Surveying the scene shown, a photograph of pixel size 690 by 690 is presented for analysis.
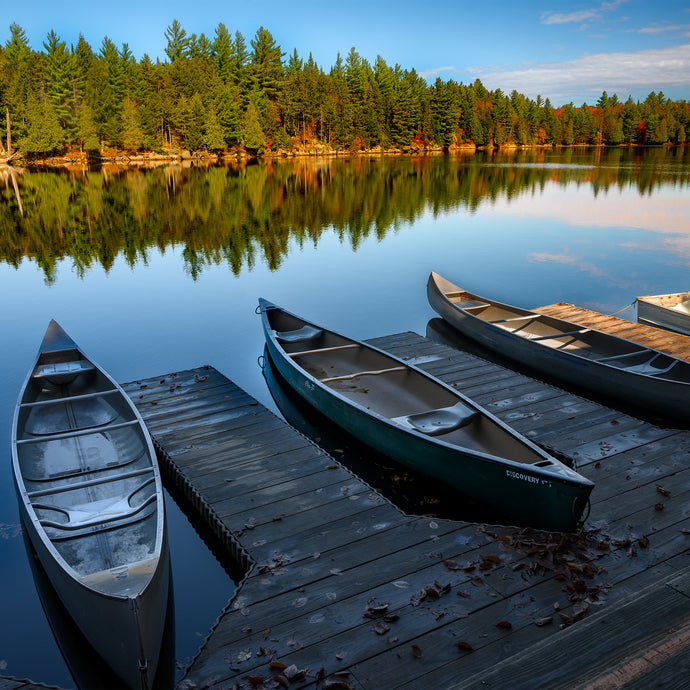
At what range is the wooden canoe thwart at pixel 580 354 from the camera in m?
9.85

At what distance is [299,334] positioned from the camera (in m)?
12.7

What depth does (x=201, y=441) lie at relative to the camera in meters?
8.70

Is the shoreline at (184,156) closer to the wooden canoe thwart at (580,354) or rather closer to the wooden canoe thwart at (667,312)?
the wooden canoe thwart at (580,354)

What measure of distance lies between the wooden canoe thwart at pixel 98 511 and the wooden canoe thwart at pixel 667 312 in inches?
546

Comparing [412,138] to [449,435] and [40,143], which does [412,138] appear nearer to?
[40,143]

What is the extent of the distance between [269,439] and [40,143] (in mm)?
81792

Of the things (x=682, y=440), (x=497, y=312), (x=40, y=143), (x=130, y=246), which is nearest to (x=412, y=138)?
(x=40, y=143)

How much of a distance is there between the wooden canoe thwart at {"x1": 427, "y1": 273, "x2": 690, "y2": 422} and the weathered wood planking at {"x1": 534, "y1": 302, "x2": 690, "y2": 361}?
160 centimetres

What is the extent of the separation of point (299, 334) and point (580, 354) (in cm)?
634

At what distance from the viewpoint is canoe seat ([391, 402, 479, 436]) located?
780 centimetres

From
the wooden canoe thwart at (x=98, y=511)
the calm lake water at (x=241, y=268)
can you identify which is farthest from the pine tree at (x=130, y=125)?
the wooden canoe thwart at (x=98, y=511)

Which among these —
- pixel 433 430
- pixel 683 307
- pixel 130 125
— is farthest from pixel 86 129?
pixel 433 430

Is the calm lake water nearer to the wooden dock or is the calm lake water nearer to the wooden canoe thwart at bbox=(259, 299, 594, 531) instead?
the wooden canoe thwart at bbox=(259, 299, 594, 531)

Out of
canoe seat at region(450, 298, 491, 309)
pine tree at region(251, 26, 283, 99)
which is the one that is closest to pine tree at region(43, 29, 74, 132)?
pine tree at region(251, 26, 283, 99)
